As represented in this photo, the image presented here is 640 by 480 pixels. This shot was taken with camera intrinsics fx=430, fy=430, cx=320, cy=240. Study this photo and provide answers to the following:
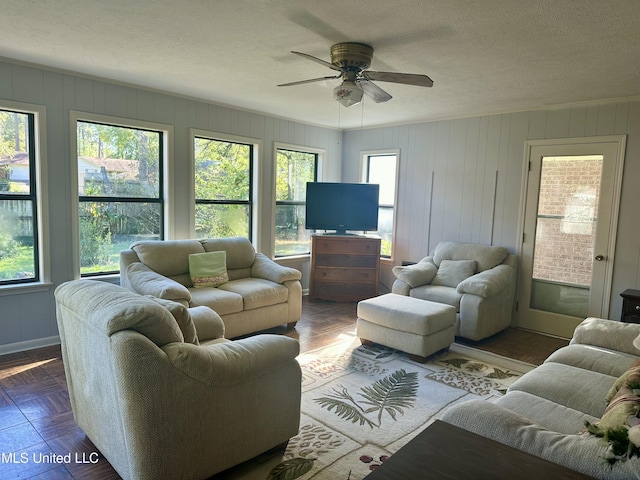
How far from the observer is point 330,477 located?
2.17m

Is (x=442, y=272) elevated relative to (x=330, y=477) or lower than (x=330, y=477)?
elevated

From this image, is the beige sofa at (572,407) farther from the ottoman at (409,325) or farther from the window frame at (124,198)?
the window frame at (124,198)

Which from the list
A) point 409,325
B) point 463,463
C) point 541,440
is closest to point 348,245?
point 409,325

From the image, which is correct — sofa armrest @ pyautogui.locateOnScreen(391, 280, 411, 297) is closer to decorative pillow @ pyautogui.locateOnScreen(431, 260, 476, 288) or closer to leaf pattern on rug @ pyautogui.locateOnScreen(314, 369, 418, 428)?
decorative pillow @ pyautogui.locateOnScreen(431, 260, 476, 288)

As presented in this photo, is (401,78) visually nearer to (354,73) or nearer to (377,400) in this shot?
(354,73)

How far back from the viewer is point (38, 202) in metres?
3.77

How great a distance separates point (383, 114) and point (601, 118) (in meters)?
2.30

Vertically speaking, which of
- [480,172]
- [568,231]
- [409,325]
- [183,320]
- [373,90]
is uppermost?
[373,90]

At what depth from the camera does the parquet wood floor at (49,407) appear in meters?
2.21

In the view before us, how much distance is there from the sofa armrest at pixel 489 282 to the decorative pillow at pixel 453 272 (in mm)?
141

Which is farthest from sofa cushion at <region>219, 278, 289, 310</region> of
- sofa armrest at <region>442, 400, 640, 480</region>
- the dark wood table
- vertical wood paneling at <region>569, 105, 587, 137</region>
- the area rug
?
vertical wood paneling at <region>569, 105, 587, 137</region>

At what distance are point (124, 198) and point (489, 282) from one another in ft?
12.4

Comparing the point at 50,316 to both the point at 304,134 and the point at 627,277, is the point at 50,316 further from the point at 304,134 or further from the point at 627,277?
the point at 627,277

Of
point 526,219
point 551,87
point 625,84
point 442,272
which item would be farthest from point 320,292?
point 625,84
